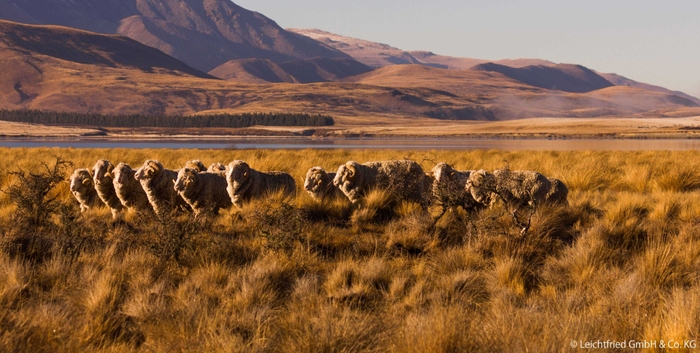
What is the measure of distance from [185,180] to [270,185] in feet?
6.96

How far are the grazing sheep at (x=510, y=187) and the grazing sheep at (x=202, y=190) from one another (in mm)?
4541

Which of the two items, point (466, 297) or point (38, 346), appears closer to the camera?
point (38, 346)

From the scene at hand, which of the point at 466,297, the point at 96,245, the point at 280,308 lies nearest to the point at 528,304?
the point at 466,297

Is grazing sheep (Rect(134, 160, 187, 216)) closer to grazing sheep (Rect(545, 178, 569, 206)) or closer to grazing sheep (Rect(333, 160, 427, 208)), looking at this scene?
grazing sheep (Rect(333, 160, 427, 208))

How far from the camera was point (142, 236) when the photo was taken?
1094 centimetres

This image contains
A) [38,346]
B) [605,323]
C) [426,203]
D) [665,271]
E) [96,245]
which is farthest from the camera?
[426,203]

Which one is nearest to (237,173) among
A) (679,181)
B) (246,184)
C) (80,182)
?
(246,184)

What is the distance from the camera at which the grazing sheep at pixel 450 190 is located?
11.6 m

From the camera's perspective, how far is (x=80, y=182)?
14031 mm

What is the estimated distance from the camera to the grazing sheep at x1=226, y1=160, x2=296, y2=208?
44.0ft

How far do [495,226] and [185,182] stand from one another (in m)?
5.45

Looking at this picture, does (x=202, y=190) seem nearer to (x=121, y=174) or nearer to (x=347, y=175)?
→ (x=121, y=174)

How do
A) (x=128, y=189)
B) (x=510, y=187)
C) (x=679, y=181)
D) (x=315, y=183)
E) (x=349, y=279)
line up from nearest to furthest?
(x=349, y=279), (x=510, y=187), (x=128, y=189), (x=315, y=183), (x=679, y=181)

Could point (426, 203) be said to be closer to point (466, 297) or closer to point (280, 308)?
point (466, 297)
